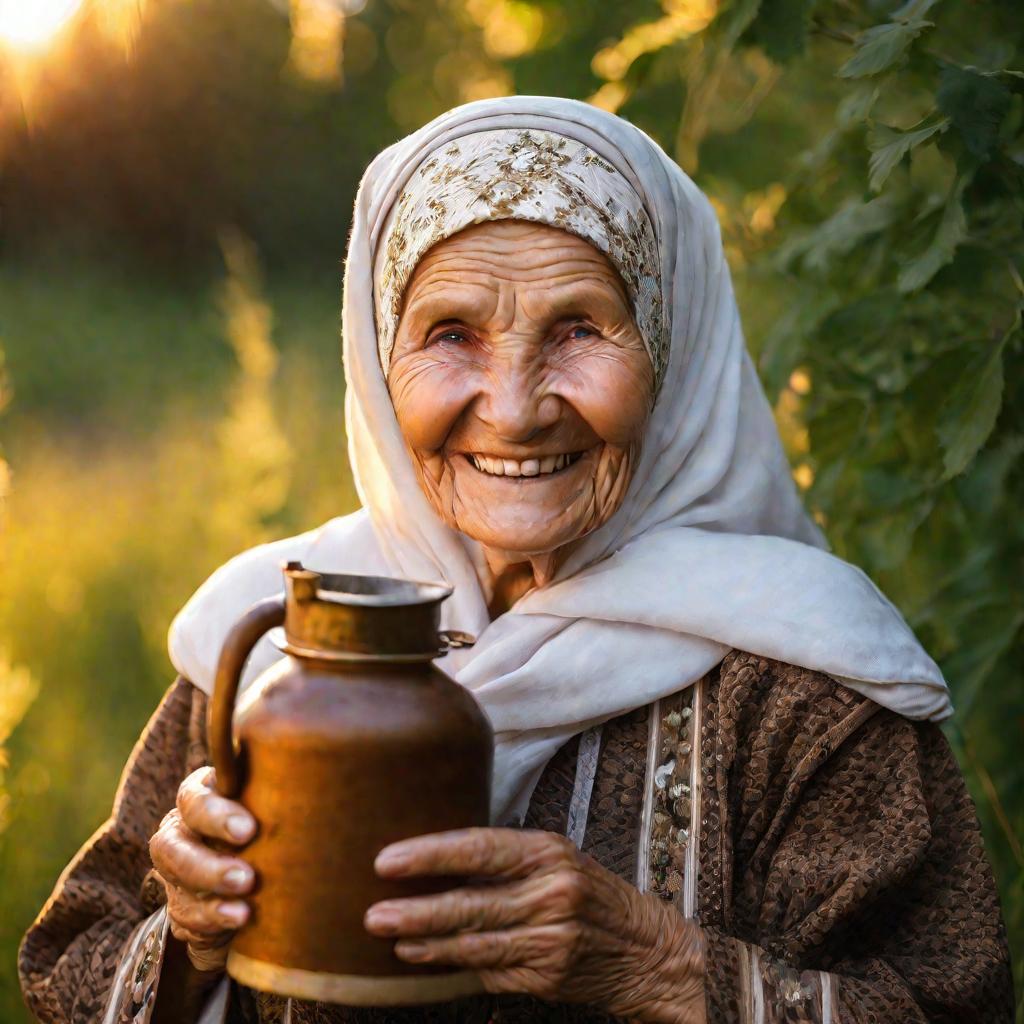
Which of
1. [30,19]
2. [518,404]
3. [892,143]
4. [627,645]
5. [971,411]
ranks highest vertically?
[30,19]

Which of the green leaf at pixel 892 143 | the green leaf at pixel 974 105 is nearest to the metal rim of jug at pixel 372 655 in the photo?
the green leaf at pixel 892 143

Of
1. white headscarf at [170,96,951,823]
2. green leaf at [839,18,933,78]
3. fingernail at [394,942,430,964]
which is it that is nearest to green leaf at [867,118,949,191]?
green leaf at [839,18,933,78]

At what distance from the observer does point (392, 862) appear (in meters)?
1.65

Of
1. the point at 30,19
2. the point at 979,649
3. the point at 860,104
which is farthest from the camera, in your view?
the point at 30,19

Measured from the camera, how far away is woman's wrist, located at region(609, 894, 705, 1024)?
190 cm

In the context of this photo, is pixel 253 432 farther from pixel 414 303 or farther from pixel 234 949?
pixel 234 949

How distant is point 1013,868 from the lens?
3438 mm

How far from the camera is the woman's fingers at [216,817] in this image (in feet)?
5.58

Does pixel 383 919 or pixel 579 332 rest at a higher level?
pixel 579 332

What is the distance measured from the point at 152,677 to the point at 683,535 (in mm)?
3472

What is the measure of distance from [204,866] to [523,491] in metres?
0.73

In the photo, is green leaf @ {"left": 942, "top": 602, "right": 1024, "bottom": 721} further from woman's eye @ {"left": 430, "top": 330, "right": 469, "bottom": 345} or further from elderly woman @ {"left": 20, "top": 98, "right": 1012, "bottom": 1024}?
woman's eye @ {"left": 430, "top": 330, "right": 469, "bottom": 345}

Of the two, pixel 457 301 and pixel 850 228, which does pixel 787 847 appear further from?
pixel 850 228

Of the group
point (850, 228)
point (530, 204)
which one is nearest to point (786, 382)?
point (850, 228)
